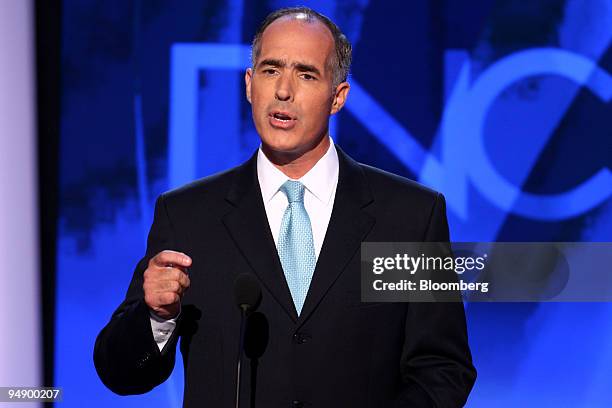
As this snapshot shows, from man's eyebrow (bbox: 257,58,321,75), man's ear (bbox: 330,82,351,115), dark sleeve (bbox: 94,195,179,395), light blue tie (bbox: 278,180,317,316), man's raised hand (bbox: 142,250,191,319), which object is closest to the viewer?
man's raised hand (bbox: 142,250,191,319)

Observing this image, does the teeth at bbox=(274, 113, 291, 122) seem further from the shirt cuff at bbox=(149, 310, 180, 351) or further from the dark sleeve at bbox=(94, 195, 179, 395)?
the shirt cuff at bbox=(149, 310, 180, 351)

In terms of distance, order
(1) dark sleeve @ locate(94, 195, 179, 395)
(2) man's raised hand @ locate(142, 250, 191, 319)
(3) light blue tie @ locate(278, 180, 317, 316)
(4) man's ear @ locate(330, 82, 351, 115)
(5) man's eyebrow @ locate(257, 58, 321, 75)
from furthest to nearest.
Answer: (4) man's ear @ locate(330, 82, 351, 115), (5) man's eyebrow @ locate(257, 58, 321, 75), (3) light blue tie @ locate(278, 180, 317, 316), (1) dark sleeve @ locate(94, 195, 179, 395), (2) man's raised hand @ locate(142, 250, 191, 319)

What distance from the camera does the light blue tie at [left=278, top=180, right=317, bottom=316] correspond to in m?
1.98

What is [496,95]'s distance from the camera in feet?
11.4

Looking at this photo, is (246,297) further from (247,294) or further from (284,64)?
(284,64)

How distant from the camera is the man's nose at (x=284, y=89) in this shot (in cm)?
204

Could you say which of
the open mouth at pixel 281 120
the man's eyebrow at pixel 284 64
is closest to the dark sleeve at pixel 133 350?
the open mouth at pixel 281 120

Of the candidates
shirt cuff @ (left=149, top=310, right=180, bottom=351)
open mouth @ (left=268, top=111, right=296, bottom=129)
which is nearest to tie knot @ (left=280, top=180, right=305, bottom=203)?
open mouth @ (left=268, top=111, right=296, bottom=129)

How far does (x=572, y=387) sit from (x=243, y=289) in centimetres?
221

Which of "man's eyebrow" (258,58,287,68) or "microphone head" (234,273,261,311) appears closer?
"microphone head" (234,273,261,311)

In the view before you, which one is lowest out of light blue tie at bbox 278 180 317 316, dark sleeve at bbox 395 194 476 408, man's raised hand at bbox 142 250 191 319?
dark sleeve at bbox 395 194 476 408

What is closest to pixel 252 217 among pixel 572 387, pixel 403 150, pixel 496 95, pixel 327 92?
pixel 327 92

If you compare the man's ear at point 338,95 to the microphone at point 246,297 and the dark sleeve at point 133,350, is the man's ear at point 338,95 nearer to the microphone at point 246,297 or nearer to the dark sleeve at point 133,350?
the dark sleeve at point 133,350

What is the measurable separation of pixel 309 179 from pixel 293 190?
0.16ft
